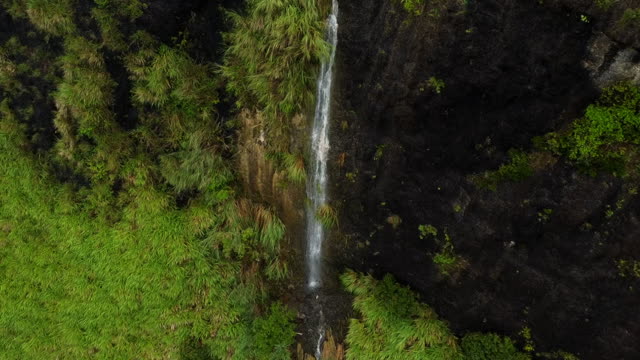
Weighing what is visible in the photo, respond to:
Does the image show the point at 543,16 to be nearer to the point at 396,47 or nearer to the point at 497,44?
the point at 497,44

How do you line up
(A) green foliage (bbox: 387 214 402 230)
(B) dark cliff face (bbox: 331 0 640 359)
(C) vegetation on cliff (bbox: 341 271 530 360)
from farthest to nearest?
(A) green foliage (bbox: 387 214 402 230), (C) vegetation on cliff (bbox: 341 271 530 360), (B) dark cliff face (bbox: 331 0 640 359)

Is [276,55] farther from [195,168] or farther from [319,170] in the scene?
[195,168]

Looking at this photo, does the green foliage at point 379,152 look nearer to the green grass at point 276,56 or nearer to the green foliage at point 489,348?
the green grass at point 276,56

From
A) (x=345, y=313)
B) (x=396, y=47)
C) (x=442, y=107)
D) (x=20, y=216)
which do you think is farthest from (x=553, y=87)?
(x=20, y=216)

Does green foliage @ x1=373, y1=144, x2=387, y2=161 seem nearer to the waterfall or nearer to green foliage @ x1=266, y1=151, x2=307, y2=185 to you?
the waterfall

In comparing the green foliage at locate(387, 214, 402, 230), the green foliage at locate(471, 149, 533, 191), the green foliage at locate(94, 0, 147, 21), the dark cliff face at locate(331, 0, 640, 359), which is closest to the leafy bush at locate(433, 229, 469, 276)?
the dark cliff face at locate(331, 0, 640, 359)

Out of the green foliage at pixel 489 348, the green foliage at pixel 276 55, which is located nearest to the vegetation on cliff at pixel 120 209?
the green foliage at pixel 276 55
